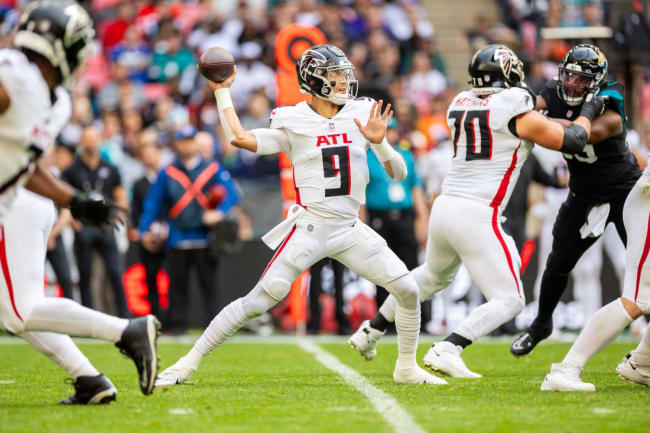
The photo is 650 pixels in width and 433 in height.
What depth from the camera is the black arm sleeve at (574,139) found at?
6.39m

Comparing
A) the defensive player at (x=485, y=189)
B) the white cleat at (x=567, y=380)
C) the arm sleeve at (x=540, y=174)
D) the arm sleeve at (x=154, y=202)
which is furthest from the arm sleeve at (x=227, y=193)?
the white cleat at (x=567, y=380)

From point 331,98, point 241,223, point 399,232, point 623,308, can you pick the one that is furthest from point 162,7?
point 623,308

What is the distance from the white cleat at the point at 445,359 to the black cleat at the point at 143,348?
2027 millimetres

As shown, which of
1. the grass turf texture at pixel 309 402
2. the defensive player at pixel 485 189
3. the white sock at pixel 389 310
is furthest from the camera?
the white sock at pixel 389 310

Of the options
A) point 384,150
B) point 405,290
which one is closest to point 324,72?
point 384,150

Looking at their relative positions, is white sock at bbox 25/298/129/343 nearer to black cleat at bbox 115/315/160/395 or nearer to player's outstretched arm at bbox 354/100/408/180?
black cleat at bbox 115/315/160/395

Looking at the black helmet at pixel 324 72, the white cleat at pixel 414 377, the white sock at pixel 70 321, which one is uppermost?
the black helmet at pixel 324 72

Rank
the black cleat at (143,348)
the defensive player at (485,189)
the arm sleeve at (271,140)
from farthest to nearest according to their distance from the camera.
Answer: the defensive player at (485,189), the arm sleeve at (271,140), the black cleat at (143,348)

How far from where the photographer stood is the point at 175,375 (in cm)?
652

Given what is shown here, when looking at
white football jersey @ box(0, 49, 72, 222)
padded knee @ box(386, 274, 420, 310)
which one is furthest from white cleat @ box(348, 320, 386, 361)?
white football jersey @ box(0, 49, 72, 222)

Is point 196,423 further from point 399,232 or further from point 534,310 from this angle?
point 534,310

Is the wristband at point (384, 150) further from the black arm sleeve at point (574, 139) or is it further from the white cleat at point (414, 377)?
the white cleat at point (414, 377)

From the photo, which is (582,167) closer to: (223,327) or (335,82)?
(335,82)

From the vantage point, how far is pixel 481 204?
6852 millimetres
